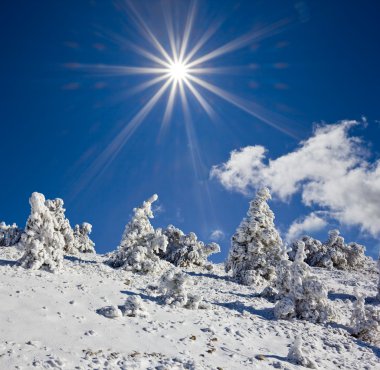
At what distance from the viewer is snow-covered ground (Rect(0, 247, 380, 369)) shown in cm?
1088

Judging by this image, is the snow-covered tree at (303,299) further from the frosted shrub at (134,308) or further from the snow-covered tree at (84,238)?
the snow-covered tree at (84,238)

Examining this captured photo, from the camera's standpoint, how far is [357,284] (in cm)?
3494

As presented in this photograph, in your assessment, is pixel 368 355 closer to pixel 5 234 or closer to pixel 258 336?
pixel 258 336

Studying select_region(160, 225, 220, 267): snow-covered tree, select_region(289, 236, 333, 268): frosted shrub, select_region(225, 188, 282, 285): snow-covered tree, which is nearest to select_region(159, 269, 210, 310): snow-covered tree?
select_region(225, 188, 282, 285): snow-covered tree

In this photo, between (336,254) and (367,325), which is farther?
(336,254)

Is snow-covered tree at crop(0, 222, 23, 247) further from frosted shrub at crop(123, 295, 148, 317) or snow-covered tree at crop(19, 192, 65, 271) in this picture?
frosted shrub at crop(123, 295, 148, 317)

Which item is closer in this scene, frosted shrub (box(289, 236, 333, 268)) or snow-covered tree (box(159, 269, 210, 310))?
snow-covered tree (box(159, 269, 210, 310))

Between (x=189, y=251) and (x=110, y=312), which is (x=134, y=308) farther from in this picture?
(x=189, y=251)

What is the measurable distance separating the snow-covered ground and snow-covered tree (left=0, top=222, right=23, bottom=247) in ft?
47.3

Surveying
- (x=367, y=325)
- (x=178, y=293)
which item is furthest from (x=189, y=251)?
(x=367, y=325)

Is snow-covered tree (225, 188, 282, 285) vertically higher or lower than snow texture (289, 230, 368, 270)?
lower

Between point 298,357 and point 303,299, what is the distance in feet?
22.3

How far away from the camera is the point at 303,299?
63.5ft

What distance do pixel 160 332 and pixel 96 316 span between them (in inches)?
99.9
